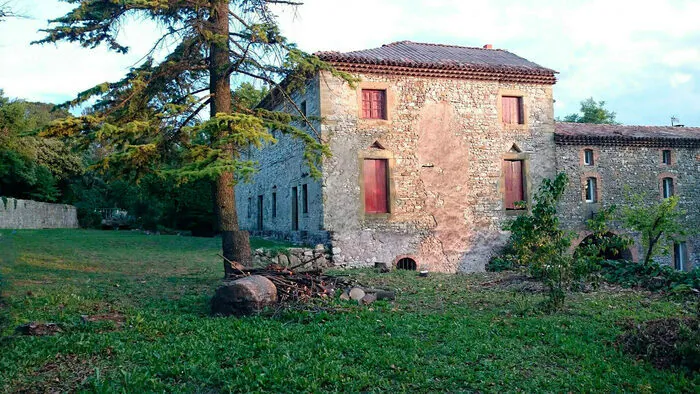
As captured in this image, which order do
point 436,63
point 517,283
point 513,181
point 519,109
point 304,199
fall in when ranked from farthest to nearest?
point 519,109 → point 513,181 → point 304,199 → point 436,63 → point 517,283

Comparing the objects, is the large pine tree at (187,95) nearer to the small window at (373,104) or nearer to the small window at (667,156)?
the small window at (373,104)

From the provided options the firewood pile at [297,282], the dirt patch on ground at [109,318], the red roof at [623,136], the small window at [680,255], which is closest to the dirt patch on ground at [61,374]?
the dirt patch on ground at [109,318]

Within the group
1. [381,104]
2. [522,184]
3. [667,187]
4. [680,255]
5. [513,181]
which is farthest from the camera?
[680,255]

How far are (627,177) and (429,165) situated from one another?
8.72 metres

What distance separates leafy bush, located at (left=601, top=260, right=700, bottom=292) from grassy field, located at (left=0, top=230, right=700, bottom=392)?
1.30m

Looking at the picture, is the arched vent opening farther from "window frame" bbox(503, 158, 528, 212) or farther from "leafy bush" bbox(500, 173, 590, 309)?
"leafy bush" bbox(500, 173, 590, 309)

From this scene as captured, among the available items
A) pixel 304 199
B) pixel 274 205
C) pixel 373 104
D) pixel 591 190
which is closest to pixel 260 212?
pixel 274 205

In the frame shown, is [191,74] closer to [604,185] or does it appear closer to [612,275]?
[612,275]

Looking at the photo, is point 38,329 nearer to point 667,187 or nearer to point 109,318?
point 109,318

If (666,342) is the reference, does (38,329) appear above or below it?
above

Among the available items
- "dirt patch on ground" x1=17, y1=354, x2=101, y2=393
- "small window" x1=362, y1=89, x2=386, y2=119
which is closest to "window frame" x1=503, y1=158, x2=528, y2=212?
"small window" x1=362, y1=89, x2=386, y2=119

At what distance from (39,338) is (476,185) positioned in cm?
1412

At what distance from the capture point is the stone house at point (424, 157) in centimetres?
1628

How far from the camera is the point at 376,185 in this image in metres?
16.7
